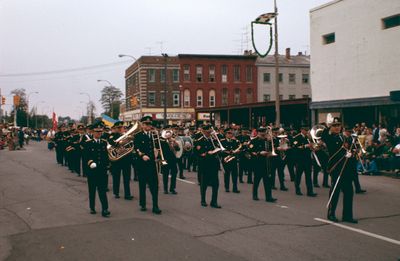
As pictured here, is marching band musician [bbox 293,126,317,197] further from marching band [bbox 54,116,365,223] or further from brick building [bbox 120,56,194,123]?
brick building [bbox 120,56,194,123]

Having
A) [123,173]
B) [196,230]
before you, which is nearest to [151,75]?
[123,173]

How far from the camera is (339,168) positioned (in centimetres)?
813

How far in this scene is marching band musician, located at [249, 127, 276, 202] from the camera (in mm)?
10156

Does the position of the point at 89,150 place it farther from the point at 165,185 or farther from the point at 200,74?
the point at 200,74

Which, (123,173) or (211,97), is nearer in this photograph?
(123,173)

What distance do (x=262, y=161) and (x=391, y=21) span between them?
18.4 m

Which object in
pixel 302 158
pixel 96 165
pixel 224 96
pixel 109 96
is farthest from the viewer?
pixel 109 96

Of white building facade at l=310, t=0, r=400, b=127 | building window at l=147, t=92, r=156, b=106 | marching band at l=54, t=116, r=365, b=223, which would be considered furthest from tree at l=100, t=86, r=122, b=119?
marching band at l=54, t=116, r=365, b=223

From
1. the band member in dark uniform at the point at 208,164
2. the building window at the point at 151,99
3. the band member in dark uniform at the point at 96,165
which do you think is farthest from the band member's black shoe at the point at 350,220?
the building window at the point at 151,99

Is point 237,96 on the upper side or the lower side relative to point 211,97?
upper

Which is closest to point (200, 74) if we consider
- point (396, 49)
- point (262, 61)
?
point (262, 61)

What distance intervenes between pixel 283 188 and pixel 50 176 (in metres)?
8.95

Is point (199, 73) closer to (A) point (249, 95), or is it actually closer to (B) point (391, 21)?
(A) point (249, 95)

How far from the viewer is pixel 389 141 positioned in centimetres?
1633
